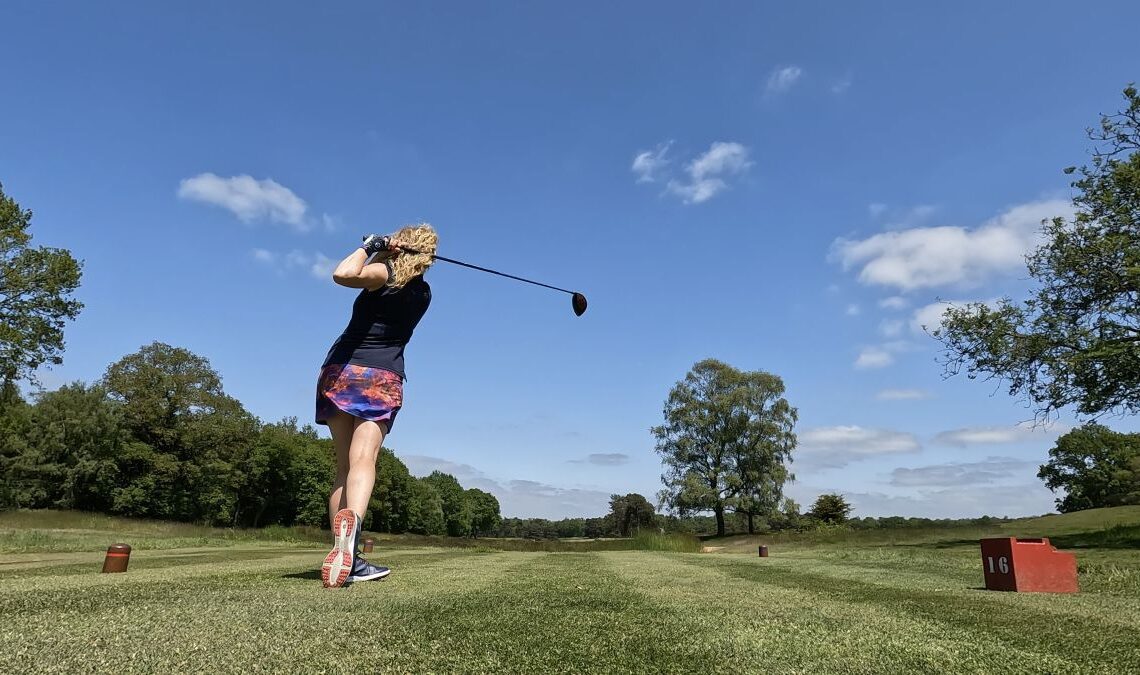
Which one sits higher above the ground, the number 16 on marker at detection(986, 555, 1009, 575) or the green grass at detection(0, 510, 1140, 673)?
the number 16 on marker at detection(986, 555, 1009, 575)

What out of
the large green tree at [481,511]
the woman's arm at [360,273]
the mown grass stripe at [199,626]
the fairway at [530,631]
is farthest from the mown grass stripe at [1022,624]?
the large green tree at [481,511]

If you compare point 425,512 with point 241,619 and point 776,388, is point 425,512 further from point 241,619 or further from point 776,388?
point 241,619

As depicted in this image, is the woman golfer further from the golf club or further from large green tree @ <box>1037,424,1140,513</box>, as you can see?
large green tree @ <box>1037,424,1140,513</box>

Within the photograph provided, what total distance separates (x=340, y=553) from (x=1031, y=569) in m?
5.78

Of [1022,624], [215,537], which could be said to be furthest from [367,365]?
[215,537]

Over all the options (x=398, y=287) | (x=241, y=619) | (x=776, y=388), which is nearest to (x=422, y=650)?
(x=241, y=619)

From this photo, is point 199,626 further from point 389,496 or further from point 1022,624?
point 389,496

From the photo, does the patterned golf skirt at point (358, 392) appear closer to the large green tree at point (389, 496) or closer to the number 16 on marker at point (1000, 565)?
the number 16 on marker at point (1000, 565)

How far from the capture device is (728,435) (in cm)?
4938

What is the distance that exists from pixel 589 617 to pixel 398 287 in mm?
3215

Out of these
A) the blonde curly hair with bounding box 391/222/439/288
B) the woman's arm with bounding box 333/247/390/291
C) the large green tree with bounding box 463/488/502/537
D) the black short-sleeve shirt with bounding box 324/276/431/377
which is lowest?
the large green tree with bounding box 463/488/502/537

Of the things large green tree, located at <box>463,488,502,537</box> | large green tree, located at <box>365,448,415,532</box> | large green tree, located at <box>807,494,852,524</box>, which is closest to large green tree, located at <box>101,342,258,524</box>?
large green tree, located at <box>365,448,415,532</box>

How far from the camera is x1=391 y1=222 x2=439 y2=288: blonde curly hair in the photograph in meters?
5.16

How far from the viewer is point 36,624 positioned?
2.48 metres
